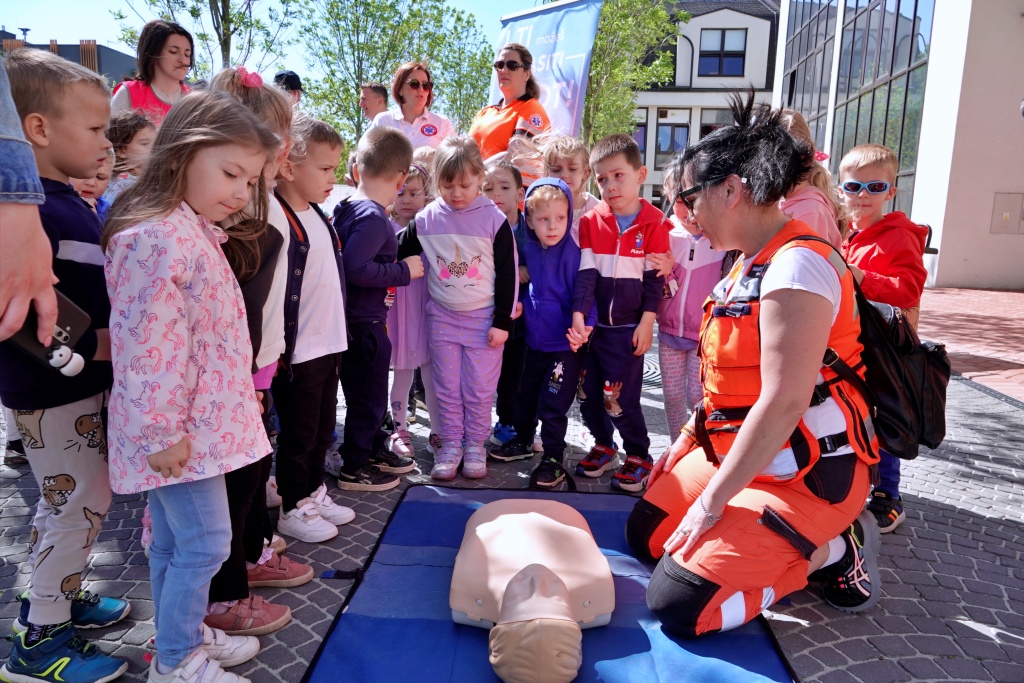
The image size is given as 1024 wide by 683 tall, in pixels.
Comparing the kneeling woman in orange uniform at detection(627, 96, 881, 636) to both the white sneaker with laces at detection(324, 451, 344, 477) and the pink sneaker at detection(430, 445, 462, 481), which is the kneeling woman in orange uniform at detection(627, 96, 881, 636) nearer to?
the pink sneaker at detection(430, 445, 462, 481)

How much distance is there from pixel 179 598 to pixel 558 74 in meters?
4.97

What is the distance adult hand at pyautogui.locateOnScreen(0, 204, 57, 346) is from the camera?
1.34 m

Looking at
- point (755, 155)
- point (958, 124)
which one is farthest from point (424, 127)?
point (958, 124)

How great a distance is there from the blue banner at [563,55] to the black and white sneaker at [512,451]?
2.65 meters

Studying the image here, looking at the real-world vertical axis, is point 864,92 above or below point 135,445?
above

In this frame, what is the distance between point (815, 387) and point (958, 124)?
458 inches

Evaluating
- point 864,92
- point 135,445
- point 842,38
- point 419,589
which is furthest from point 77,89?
point 842,38

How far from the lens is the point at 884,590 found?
2.65 metres

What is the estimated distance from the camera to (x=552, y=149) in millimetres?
3877

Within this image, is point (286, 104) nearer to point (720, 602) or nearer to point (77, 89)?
point (77, 89)

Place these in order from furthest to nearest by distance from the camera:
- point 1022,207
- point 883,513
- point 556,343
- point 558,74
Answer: point 1022,207
point 558,74
point 556,343
point 883,513

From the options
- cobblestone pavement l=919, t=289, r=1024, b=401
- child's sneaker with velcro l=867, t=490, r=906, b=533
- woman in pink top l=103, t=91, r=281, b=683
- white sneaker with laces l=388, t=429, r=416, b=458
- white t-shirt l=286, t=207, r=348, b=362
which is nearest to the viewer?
woman in pink top l=103, t=91, r=281, b=683

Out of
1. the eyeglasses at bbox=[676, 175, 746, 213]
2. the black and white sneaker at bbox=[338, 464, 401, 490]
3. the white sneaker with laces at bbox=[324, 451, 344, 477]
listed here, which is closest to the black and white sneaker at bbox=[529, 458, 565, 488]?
the black and white sneaker at bbox=[338, 464, 401, 490]

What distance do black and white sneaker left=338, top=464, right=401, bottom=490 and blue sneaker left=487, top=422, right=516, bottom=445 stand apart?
0.78m
